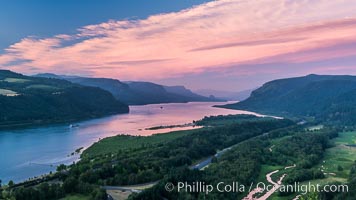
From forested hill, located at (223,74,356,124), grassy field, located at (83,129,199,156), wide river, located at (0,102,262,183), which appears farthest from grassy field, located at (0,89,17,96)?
forested hill, located at (223,74,356,124)

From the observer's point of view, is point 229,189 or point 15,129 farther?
point 15,129

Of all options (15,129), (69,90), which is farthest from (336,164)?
(69,90)

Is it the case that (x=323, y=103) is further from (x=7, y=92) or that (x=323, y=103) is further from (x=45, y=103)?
(x=7, y=92)

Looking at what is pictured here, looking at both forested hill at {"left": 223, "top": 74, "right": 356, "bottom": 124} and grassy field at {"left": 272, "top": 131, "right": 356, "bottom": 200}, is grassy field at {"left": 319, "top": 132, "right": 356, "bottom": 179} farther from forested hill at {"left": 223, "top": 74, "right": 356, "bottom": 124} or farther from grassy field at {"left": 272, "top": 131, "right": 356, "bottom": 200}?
forested hill at {"left": 223, "top": 74, "right": 356, "bottom": 124}

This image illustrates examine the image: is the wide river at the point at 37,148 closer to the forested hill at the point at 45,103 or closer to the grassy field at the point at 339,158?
the forested hill at the point at 45,103

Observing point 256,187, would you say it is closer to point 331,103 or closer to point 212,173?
point 212,173

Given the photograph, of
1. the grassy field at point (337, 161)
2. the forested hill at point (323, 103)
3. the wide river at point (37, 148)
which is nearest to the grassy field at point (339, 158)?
the grassy field at point (337, 161)

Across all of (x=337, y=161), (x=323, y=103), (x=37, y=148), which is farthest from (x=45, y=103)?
(x=323, y=103)
